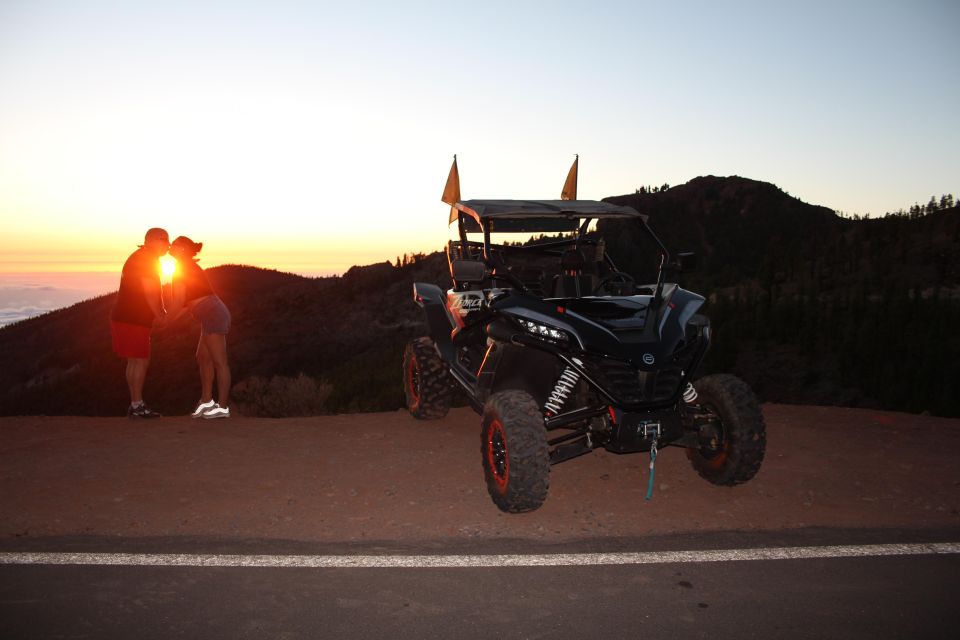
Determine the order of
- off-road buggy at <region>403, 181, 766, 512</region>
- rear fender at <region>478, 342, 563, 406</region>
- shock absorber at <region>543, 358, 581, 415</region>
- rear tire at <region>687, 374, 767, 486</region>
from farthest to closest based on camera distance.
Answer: rear fender at <region>478, 342, 563, 406</region>
shock absorber at <region>543, 358, 581, 415</region>
rear tire at <region>687, 374, 767, 486</region>
off-road buggy at <region>403, 181, 766, 512</region>

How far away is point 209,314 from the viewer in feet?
28.7

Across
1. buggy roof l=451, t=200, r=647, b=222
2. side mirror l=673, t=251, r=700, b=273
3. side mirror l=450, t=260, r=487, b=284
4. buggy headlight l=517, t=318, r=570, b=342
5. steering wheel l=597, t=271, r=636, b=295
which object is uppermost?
buggy roof l=451, t=200, r=647, b=222

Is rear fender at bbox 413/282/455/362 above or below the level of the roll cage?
below

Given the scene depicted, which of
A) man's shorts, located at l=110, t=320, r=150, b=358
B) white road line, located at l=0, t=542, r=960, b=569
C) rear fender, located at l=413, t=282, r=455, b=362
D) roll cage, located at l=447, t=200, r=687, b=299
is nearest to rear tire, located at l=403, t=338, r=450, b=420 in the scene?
rear fender, located at l=413, t=282, r=455, b=362

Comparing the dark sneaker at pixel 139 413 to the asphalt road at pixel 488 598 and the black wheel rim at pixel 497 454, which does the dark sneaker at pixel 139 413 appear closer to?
the asphalt road at pixel 488 598

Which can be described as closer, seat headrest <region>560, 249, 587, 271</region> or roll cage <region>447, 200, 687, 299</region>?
roll cage <region>447, 200, 687, 299</region>

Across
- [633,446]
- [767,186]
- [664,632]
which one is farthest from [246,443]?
[767,186]

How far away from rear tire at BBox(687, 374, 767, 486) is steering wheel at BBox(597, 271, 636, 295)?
4.16 ft

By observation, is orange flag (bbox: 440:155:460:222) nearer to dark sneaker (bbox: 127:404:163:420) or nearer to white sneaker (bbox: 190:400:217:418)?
white sneaker (bbox: 190:400:217:418)

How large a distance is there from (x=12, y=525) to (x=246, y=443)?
253cm

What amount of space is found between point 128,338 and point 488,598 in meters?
6.06

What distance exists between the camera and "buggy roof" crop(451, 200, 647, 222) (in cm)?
683

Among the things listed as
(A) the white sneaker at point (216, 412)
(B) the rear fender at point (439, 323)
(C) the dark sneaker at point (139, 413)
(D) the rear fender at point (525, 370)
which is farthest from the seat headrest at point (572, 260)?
(C) the dark sneaker at point (139, 413)

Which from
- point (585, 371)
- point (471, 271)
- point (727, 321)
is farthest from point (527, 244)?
point (727, 321)
